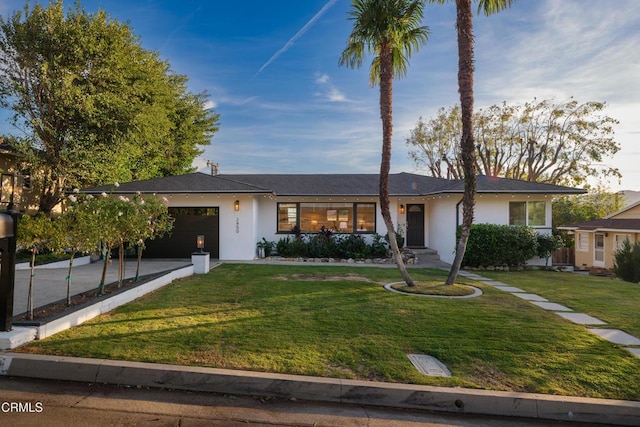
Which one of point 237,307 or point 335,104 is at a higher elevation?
point 335,104

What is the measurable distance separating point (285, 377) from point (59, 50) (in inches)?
584

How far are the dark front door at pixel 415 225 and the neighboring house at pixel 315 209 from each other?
0.05 m

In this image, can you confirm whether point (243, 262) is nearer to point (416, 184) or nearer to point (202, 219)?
point (202, 219)

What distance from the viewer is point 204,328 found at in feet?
15.8

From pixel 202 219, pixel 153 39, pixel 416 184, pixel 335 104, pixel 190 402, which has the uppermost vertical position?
pixel 153 39

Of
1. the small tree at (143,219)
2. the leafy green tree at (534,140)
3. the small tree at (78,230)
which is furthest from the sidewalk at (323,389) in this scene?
the leafy green tree at (534,140)

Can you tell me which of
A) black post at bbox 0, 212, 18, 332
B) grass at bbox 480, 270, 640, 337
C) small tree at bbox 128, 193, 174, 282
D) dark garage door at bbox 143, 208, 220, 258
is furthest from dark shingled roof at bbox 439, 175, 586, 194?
black post at bbox 0, 212, 18, 332

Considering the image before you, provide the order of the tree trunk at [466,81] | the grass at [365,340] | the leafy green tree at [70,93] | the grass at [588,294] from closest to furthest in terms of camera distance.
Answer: the grass at [365,340] < the grass at [588,294] < the tree trunk at [466,81] < the leafy green tree at [70,93]

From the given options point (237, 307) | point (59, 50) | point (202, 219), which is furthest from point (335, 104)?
point (237, 307)

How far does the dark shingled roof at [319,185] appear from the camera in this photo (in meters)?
12.3

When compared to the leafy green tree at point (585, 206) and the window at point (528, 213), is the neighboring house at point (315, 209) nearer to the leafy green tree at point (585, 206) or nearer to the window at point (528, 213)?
the window at point (528, 213)

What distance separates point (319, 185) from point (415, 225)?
520 cm

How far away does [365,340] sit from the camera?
14.5 ft

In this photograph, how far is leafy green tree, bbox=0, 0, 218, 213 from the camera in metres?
11.6
